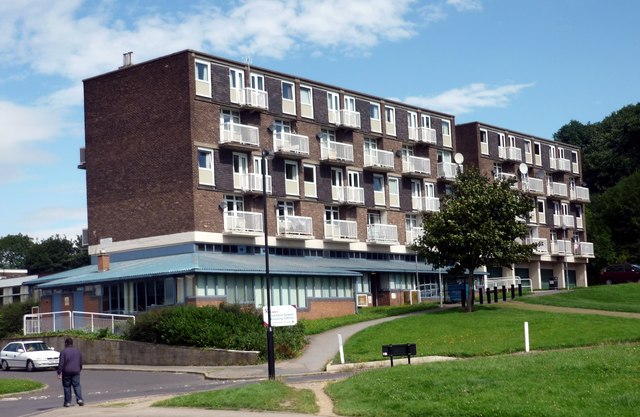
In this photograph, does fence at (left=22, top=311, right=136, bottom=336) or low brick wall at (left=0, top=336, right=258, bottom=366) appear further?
fence at (left=22, top=311, right=136, bottom=336)

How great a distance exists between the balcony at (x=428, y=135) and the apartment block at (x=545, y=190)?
764 centimetres

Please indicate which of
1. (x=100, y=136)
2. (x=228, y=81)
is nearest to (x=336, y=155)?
(x=228, y=81)

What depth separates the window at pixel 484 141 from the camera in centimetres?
7816

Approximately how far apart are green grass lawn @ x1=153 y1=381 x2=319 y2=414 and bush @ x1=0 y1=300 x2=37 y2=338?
30.8m

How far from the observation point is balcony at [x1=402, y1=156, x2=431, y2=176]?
6725 centimetres

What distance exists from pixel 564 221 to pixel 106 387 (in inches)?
2396

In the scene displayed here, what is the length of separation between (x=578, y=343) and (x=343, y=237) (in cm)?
2674

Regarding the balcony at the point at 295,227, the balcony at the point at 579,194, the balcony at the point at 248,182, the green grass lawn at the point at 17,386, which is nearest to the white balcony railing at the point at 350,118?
the balcony at the point at 295,227

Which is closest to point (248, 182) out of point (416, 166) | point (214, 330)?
point (214, 330)

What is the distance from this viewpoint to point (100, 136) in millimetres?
57094

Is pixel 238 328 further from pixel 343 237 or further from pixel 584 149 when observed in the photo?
pixel 584 149

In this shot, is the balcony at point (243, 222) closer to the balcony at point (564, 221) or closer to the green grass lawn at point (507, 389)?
the green grass lawn at point (507, 389)

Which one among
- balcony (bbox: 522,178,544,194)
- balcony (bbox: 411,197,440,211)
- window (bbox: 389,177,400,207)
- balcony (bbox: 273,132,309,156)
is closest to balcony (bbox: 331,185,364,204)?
balcony (bbox: 273,132,309,156)

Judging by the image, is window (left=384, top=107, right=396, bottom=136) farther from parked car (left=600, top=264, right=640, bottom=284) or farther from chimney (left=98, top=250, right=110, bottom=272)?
parked car (left=600, top=264, right=640, bottom=284)
